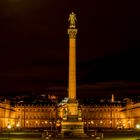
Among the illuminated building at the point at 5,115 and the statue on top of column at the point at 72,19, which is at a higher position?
the statue on top of column at the point at 72,19

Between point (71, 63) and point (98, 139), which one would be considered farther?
point (71, 63)

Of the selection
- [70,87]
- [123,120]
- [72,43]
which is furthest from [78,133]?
[123,120]

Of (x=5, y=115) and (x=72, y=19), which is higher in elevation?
(x=72, y=19)

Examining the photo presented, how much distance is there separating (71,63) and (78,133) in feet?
44.8

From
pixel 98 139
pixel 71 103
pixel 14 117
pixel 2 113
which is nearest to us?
pixel 98 139

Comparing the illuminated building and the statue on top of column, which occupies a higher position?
the statue on top of column

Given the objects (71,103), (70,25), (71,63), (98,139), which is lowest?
(98,139)

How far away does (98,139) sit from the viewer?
54.2 m

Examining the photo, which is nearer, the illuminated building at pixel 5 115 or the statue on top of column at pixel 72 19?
the statue on top of column at pixel 72 19

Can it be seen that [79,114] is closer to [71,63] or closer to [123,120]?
[71,63]

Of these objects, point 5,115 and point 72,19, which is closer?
point 72,19

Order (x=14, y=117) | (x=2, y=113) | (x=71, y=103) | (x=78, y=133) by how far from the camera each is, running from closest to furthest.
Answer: (x=78, y=133)
(x=71, y=103)
(x=2, y=113)
(x=14, y=117)

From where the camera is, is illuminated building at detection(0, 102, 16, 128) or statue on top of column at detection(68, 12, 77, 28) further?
illuminated building at detection(0, 102, 16, 128)

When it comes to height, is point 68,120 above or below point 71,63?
below
